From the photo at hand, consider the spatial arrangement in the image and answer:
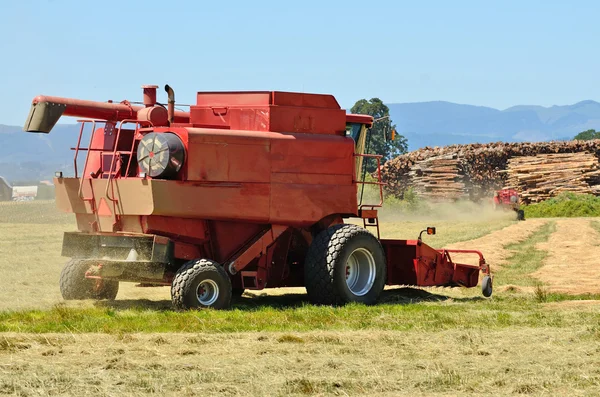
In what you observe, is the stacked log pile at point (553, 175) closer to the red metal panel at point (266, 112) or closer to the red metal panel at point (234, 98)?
the red metal panel at point (266, 112)

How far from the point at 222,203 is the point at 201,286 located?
1.18 meters

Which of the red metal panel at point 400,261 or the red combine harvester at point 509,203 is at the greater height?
the red combine harvester at point 509,203

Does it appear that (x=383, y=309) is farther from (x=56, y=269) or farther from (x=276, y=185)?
(x=56, y=269)

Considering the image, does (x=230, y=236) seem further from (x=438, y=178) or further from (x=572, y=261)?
(x=438, y=178)

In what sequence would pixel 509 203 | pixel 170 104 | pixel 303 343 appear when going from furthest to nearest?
pixel 509 203 → pixel 170 104 → pixel 303 343

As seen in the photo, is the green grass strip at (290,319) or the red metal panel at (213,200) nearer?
the green grass strip at (290,319)

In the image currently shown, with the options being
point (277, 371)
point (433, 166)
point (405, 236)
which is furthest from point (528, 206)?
point (277, 371)

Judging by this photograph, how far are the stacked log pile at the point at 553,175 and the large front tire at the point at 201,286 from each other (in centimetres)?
3961

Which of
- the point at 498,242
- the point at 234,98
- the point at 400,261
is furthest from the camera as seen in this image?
the point at 498,242

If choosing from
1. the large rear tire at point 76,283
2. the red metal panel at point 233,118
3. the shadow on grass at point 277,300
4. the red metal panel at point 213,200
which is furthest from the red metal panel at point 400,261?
the large rear tire at point 76,283

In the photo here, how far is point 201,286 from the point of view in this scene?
13.9 meters

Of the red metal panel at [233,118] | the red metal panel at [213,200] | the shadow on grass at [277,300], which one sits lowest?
the shadow on grass at [277,300]

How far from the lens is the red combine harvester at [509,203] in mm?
43000

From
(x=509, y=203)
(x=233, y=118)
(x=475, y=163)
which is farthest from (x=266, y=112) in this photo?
(x=475, y=163)
